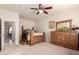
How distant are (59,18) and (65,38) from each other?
345mm

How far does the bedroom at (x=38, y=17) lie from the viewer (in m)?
1.62

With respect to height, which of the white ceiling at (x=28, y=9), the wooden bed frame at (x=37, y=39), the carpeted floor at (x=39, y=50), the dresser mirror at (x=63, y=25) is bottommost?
the carpeted floor at (x=39, y=50)

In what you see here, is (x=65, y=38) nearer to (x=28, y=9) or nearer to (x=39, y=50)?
(x=39, y=50)

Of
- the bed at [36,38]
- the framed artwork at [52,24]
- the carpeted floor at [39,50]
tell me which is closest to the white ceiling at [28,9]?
the framed artwork at [52,24]

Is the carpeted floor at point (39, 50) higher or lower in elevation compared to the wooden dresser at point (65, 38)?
lower

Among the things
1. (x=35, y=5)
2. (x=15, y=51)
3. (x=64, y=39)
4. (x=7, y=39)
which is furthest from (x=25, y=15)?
(x=64, y=39)

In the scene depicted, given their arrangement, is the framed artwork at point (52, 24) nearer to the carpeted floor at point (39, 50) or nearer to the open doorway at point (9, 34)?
the carpeted floor at point (39, 50)

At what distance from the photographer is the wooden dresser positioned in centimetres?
162

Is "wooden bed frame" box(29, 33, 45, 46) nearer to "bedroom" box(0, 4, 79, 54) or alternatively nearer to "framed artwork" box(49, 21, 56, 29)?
"bedroom" box(0, 4, 79, 54)

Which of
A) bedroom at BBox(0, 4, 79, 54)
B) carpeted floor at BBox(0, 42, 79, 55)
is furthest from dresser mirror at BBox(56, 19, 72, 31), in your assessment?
carpeted floor at BBox(0, 42, 79, 55)

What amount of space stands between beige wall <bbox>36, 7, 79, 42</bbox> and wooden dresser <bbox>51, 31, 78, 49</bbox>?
0.11 meters

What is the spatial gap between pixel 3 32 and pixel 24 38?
348 millimetres

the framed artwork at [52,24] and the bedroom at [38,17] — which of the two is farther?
the framed artwork at [52,24]
